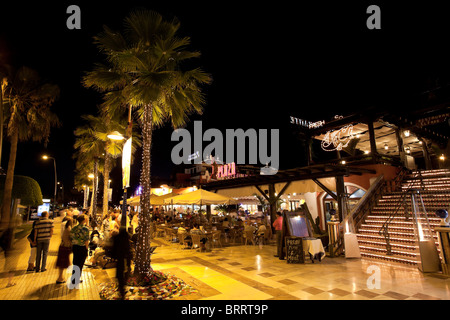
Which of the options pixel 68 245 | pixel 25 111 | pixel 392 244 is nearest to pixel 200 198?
pixel 68 245

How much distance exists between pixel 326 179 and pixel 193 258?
7846mm

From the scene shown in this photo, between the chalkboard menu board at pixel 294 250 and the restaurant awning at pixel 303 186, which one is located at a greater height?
the restaurant awning at pixel 303 186

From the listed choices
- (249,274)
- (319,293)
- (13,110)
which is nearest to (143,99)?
(249,274)

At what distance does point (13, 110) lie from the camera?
13234mm

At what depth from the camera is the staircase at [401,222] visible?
8.02m

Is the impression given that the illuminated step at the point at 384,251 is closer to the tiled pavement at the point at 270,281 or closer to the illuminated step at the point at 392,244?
the illuminated step at the point at 392,244

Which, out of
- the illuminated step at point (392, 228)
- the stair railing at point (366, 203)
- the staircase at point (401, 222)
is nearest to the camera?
the staircase at point (401, 222)

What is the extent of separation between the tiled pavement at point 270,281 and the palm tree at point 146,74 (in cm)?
168

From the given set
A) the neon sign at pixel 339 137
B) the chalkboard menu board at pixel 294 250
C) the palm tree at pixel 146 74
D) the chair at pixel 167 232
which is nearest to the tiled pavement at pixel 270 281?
the chalkboard menu board at pixel 294 250

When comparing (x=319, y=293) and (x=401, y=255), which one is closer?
(x=319, y=293)

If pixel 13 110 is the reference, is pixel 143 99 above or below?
below

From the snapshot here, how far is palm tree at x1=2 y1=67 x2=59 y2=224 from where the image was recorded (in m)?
13.2

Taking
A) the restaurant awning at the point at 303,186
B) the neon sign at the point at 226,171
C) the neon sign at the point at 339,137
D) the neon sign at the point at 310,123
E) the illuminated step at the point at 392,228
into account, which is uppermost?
the neon sign at the point at 310,123
